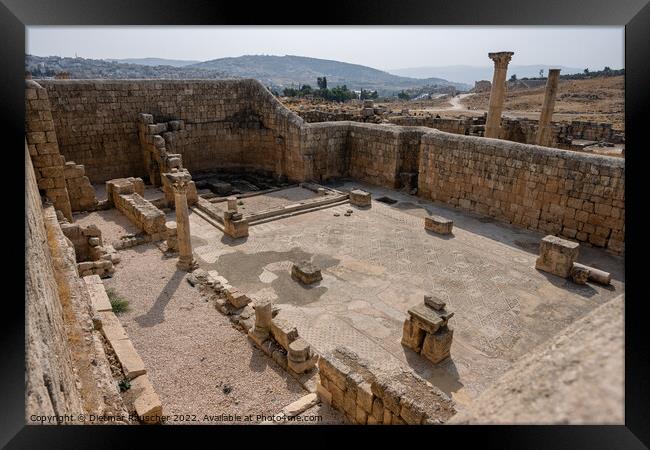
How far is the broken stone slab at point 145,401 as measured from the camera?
18.2 feet

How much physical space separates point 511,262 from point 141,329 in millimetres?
9603

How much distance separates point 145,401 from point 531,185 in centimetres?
1245

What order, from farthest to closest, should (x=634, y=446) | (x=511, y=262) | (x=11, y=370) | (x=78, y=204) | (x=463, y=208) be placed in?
(x=463, y=208) < (x=78, y=204) < (x=511, y=262) < (x=11, y=370) < (x=634, y=446)

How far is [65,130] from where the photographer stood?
16.1 meters

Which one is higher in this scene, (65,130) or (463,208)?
(65,130)

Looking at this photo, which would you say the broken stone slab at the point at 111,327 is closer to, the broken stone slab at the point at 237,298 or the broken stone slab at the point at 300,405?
the broken stone slab at the point at 237,298

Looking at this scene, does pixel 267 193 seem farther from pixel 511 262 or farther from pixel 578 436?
pixel 578 436

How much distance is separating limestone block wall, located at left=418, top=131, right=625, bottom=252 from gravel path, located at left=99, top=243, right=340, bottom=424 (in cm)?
1012

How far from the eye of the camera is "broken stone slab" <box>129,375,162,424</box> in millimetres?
5559

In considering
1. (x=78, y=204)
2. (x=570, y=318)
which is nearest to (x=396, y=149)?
(x=570, y=318)

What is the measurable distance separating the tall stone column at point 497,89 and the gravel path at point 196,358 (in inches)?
624

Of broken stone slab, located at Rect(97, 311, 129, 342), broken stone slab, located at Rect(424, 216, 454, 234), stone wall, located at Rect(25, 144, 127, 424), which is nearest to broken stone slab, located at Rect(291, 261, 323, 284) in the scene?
broken stone slab, located at Rect(97, 311, 129, 342)

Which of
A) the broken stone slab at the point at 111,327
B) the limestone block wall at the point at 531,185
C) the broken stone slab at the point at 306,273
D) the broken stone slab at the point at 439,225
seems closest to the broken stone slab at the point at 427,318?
the broken stone slab at the point at 306,273

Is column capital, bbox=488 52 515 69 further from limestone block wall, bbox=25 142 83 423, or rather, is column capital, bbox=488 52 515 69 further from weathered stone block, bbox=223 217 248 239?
limestone block wall, bbox=25 142 83 423
